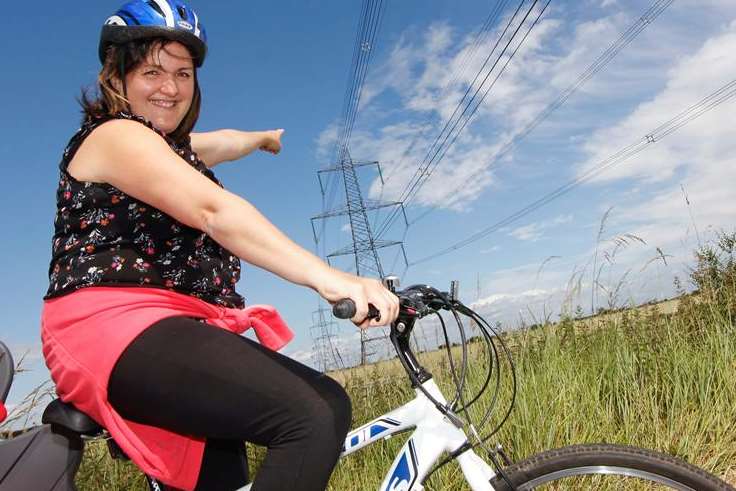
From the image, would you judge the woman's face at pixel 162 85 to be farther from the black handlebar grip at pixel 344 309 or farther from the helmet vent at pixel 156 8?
the black handlebar grip at pixel 344 309

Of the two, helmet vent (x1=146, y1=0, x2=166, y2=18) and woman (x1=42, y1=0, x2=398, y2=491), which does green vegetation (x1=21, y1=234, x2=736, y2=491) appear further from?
helmet vent (x1=146, y1=0, x2=166, y2=18)

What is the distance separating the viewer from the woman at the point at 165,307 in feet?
5.12

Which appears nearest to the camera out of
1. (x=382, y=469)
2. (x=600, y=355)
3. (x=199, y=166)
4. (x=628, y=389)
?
(x=199, y=166)

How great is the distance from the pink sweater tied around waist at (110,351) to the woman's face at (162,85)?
715 millimetres

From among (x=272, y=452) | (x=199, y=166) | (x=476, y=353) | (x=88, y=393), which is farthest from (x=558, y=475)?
(x=476, y=353)

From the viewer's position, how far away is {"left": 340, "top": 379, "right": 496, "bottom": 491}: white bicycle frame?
177 centimetres

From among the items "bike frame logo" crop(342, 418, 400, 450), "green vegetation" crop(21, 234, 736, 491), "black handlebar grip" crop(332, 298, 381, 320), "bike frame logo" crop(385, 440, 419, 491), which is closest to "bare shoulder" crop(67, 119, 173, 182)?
"black handlebar grip" crop(332, 298, 381, 320)

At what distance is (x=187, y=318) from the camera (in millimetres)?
1676

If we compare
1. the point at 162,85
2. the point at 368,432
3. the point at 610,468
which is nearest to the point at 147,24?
the point at 162,85

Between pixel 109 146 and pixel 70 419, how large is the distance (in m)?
0.82

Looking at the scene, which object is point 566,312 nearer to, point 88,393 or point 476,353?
point 476,353

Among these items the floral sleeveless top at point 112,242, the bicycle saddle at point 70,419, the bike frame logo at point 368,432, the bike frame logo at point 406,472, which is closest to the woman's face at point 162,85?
the floral sleeveless top at point 112,242

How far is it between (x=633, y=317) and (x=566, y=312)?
522mm

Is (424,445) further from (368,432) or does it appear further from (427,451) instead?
(368,432)
